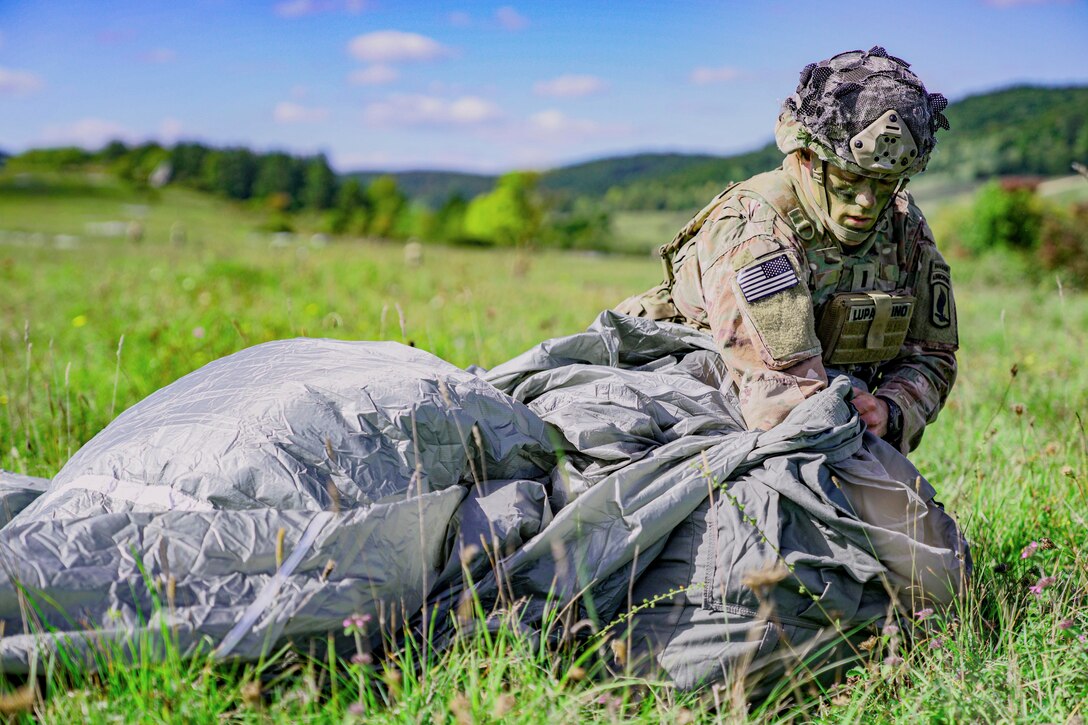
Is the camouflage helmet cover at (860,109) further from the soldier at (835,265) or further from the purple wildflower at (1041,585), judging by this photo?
the purple wildflower at (1041,585)

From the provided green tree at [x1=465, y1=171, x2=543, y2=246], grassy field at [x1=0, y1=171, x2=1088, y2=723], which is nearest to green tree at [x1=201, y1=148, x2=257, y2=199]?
green tree at [x1=465, y1=171, x2=543, y2=246]

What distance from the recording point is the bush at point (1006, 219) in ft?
64.9

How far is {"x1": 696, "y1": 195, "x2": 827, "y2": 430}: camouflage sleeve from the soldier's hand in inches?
8.4

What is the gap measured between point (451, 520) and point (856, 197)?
1646 mm

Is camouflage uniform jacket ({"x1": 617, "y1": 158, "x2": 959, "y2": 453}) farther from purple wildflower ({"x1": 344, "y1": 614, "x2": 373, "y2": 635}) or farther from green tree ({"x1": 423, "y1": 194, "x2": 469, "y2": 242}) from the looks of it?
green tree ({"x1": 423, "y1": 194, "x2": 469, "y2": 242})

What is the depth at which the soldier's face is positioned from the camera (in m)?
2.79

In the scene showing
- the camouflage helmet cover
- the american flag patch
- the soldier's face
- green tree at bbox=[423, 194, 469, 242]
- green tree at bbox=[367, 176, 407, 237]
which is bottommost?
the american flag patch

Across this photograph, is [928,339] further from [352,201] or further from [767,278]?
[352,201]

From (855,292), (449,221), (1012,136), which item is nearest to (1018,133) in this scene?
(1012,136)

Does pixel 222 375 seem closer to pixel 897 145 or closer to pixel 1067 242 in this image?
pixel 897 145

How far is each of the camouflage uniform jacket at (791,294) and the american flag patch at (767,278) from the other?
18 millimetres

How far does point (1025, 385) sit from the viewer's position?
5742 mm

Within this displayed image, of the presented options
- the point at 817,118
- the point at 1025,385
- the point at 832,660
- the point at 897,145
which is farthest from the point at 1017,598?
the point at 1025,385

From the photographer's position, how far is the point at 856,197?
279cm
